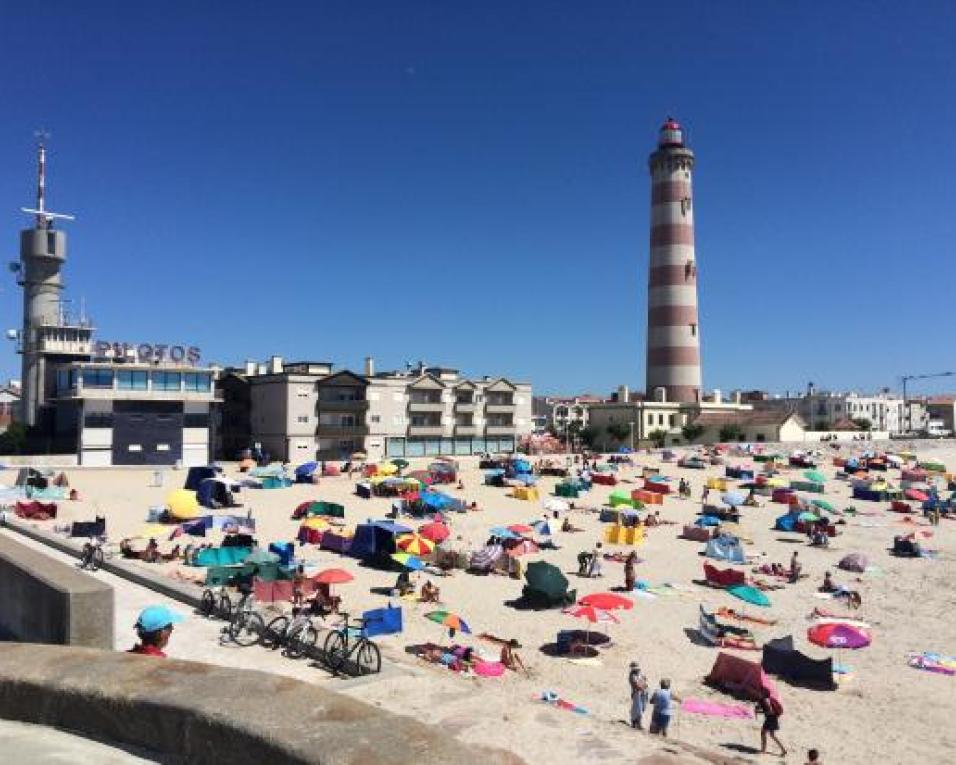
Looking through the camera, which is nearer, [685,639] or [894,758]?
[894,758]

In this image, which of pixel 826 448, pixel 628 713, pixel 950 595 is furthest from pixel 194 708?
pixel 826 448

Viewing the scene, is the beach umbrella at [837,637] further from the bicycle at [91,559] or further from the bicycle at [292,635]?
the bicycle at [91,559]

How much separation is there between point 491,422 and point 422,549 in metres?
52.2

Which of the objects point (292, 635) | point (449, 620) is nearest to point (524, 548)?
point (449, 620)

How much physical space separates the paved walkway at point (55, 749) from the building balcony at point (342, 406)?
62510 mm

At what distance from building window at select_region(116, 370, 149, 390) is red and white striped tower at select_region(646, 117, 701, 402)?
162 ft

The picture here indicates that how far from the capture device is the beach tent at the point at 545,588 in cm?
2280

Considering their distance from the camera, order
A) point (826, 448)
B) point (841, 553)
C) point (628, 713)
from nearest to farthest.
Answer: point (628, 713) → point (841, 553) → point (826, 448)

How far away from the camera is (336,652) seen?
12578 millimetres

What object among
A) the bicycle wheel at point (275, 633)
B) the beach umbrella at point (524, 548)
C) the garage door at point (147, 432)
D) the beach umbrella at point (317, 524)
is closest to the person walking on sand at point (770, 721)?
the bicycle wheel at point (275, 633)

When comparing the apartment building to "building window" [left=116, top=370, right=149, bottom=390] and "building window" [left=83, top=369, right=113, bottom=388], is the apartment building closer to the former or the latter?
"building window" [left=116, top=370, right=149, bottom=390]

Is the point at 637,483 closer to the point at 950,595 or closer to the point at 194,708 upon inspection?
the point at 950,595

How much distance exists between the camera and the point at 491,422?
79.3m

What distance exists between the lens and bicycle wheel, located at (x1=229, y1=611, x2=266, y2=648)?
14195 mm
